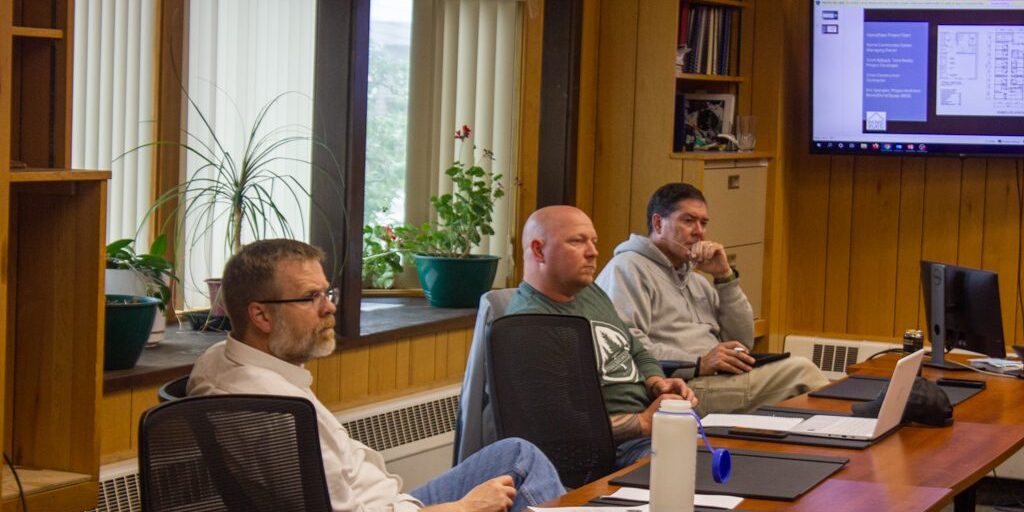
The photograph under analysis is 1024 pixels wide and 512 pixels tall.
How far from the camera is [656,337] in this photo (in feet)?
14.7

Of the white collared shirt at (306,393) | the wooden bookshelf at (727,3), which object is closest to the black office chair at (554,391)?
the white collared shirt at (306,393)

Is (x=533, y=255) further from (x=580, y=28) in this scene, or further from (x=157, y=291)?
(x=580, y=28)

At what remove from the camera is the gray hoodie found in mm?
4336

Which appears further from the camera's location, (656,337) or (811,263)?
(811,263)

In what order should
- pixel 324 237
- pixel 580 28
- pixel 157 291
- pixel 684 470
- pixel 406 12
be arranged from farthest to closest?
pixel 580 28, pixel 406 12, pixel 324 237, pixel 157 291, pixel 684 470

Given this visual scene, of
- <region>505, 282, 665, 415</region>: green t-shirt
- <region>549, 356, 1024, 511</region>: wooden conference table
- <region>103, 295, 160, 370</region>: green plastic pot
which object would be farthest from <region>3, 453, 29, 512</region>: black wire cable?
<region>505, 282, 665, 415</region>: green t-shirt

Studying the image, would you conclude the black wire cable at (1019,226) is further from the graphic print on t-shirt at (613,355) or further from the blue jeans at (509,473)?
the blue jeans at (509,473)

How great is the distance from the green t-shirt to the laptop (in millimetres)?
643

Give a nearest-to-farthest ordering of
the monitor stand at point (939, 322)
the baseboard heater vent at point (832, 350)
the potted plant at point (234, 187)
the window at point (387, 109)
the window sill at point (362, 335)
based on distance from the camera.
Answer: the window sill at point (362, 335) < the potted plant at point (234, 187) < the monitor stand at point (939, 322) < the window at point (387, 109) < the baseboard heater vent at point (832, 350)

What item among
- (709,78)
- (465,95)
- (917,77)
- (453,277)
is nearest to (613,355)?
(453,277)

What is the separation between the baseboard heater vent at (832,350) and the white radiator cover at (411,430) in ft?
6.14

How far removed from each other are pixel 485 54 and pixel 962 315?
2045mm

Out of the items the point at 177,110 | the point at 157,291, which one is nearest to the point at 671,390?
the point at 157,291

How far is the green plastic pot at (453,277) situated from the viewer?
4.93m
